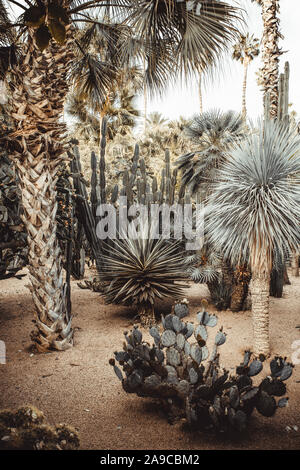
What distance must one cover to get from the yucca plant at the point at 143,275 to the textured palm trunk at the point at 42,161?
1.14 metres

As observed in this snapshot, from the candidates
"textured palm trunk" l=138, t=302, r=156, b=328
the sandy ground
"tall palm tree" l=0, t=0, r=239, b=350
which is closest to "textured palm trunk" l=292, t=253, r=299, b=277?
the sandy ground

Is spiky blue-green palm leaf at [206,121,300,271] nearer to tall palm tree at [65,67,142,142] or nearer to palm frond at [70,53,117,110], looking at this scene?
palm frond at [70,53,117,110]

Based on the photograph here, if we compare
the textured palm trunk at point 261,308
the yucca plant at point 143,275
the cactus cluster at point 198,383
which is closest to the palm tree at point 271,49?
the yucca plant at point 143,275

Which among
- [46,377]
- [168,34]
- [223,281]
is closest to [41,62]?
[168,34]

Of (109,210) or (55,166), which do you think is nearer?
(55,166)

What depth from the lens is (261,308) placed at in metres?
4.02

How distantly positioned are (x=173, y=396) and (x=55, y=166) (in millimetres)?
2791

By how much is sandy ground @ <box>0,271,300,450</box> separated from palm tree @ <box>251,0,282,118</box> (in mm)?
4443

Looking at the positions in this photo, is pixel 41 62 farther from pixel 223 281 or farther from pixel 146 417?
pixel 223 281

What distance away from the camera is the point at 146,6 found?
3.70m

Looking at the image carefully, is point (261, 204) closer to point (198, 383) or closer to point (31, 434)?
point (198, 383)

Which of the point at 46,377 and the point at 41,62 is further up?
the point at 41,62

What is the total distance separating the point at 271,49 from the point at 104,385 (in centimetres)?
727

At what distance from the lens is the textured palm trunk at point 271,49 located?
7.28 meters
